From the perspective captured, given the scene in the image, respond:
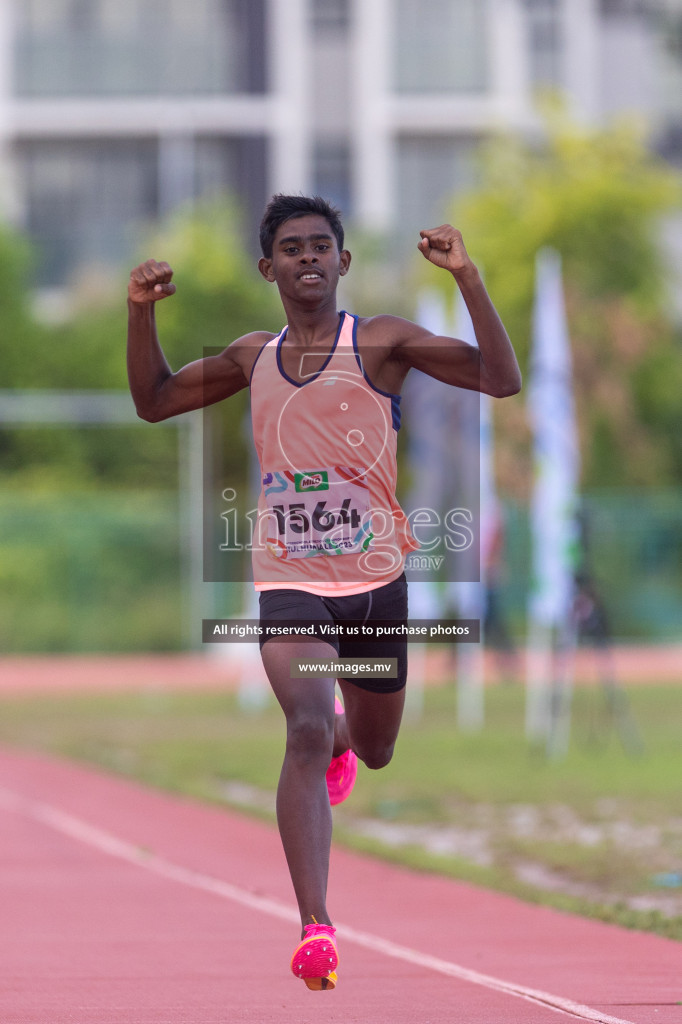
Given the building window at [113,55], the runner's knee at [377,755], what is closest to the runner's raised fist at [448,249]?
the runner's knee at [377,755]

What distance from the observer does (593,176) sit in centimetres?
3219

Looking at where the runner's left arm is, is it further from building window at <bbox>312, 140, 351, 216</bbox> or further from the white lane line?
building window at <bbox>312, 140, 351, 216</bbox>

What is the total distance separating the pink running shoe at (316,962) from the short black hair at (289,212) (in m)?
2.10

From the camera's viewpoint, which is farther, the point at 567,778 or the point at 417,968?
the point at 567,778

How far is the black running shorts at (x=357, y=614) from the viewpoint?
5.13m

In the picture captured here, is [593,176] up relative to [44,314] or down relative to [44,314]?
up

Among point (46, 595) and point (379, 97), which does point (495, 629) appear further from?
point (379, 97)

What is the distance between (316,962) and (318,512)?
4.48ft

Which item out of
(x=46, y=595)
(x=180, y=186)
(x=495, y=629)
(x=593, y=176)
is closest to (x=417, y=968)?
(x=495, y=629)

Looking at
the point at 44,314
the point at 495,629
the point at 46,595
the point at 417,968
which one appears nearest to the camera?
the point at 417,968

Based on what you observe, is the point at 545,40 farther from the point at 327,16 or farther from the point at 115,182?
the point at 115,182

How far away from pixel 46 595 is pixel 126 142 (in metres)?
15.5

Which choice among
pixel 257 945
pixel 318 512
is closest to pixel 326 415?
pixel 318 512

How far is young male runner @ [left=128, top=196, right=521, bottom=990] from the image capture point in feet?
16.8
